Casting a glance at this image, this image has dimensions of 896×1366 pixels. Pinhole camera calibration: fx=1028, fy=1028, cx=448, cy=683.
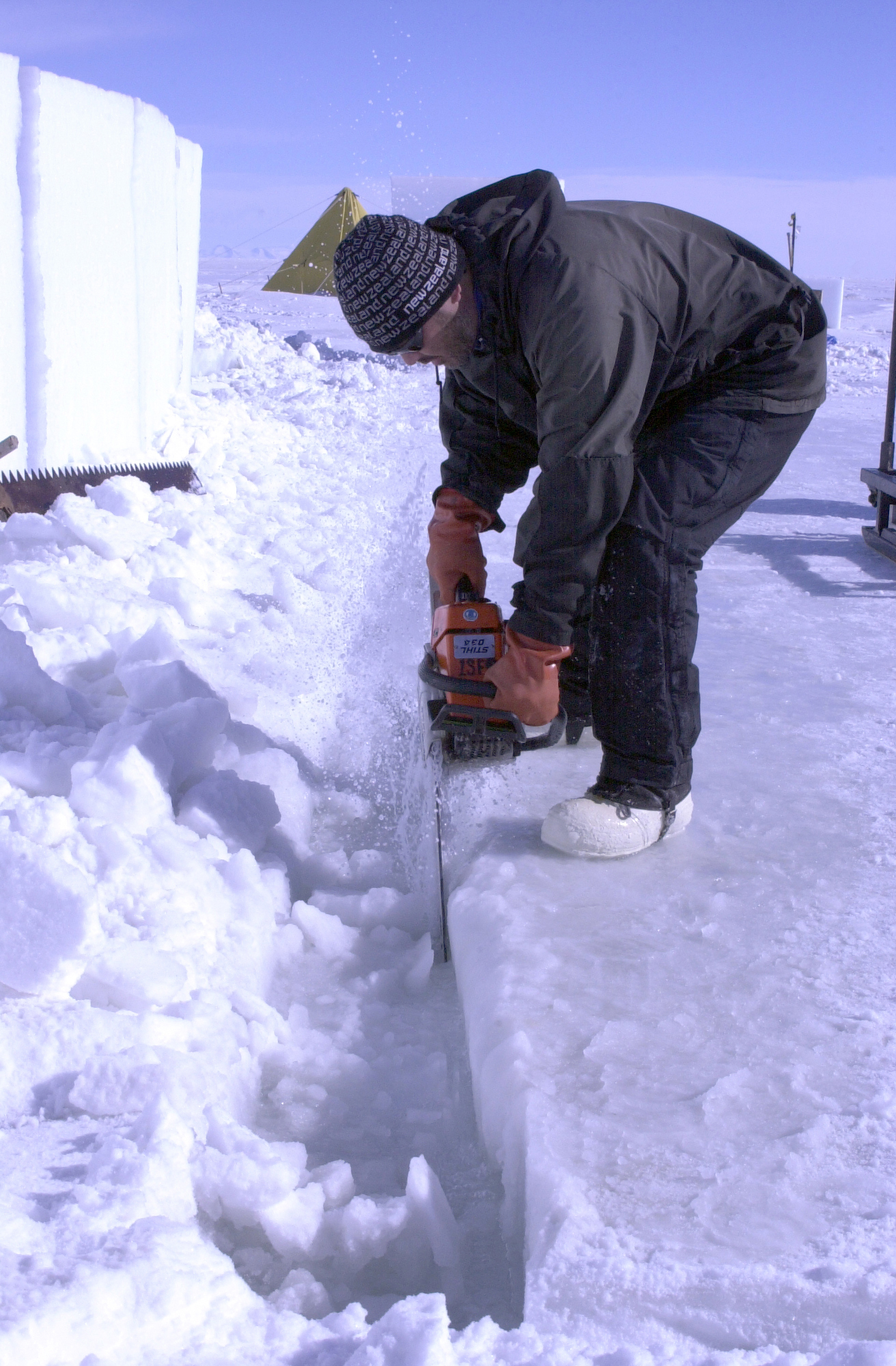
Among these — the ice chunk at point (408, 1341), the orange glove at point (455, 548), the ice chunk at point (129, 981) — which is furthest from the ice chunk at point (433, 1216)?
the orange glove at point (455, 548)

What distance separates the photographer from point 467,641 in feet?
6.10

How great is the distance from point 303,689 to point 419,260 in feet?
4.77

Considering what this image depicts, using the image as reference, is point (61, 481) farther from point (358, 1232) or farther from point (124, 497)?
point (358, 1232)

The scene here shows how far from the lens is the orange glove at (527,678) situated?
1758mm

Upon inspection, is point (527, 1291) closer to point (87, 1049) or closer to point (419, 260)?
point (87, 1049)

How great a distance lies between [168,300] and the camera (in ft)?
21.5

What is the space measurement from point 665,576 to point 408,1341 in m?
1.28

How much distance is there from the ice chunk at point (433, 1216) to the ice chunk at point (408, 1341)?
217mm

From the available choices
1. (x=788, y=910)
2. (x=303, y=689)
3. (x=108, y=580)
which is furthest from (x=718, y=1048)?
(x=108, y=580)

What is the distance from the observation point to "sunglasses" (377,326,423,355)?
1.71 metres

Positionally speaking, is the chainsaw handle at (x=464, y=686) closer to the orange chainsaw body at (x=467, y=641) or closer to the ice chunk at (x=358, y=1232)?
the orange chainsaw body at (x=467, y=641)

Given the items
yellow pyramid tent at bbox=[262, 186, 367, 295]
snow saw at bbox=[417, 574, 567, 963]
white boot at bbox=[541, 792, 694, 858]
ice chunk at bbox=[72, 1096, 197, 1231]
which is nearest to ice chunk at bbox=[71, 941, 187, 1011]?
ice chunk at bbox=[72, 1096, 197, 1231]

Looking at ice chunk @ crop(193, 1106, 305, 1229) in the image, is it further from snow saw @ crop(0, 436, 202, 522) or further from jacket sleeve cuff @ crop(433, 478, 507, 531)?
snow saw @ crop(0, 436, 202, 522)

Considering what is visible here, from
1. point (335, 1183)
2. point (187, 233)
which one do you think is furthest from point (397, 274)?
point (187, 233)
